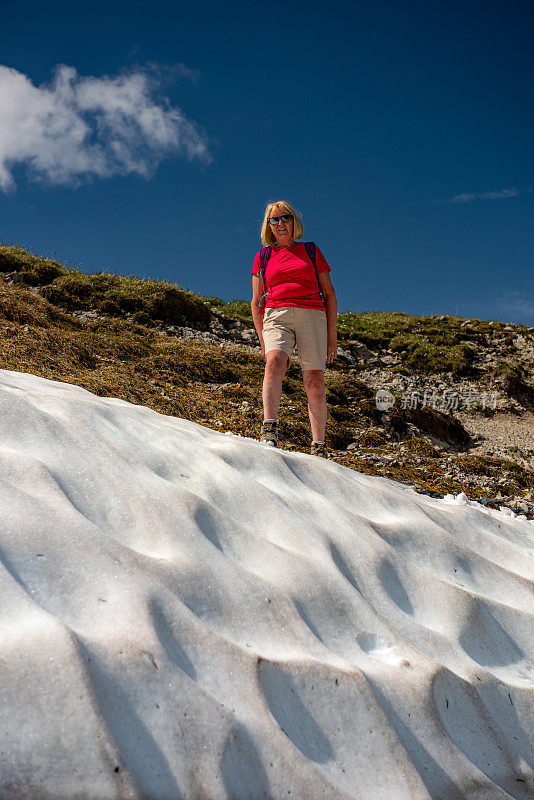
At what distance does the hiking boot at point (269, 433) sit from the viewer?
4438 mm

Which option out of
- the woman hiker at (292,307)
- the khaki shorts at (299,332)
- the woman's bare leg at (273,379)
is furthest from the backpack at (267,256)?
the woman's bare leg at (273,379)

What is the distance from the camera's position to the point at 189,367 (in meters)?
8.00

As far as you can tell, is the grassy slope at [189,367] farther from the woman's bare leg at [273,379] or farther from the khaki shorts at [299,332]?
the khaki shorts at [299,332]

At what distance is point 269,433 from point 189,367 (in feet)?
12.3

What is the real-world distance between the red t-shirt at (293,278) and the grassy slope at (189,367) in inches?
63.7

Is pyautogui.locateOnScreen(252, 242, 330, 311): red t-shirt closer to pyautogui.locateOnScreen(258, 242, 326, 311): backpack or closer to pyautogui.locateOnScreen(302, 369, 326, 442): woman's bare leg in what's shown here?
pyautogui.locateOnScreen(258, 242, 326, 311): backpack

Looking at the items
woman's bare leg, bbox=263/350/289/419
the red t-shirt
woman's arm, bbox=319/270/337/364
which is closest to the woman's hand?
woman's arm, bbox=319/270/337/364

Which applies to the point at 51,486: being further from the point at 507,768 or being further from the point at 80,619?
the point at 507,768

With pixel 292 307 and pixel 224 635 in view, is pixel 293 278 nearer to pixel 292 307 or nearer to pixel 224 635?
pixel 292 307

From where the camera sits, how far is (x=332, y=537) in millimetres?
2699

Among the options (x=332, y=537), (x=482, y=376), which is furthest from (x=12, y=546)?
(x=482, y=376)

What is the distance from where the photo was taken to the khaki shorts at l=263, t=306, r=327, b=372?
4727 mm

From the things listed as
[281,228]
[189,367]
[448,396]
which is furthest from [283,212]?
[448,396]

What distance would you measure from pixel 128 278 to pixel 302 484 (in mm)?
10534
